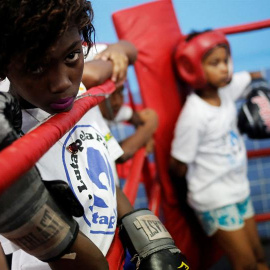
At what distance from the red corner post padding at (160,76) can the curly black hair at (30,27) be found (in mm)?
1115

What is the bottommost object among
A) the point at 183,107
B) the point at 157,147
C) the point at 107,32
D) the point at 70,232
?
the point at 157,147

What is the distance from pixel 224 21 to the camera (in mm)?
2484

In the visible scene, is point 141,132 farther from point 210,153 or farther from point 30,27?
point 30,27

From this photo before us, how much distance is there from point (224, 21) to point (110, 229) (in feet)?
6.89

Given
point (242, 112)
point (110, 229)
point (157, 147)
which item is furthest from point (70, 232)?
point (242, 112)

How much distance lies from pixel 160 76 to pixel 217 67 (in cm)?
23

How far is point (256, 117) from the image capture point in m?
1.62

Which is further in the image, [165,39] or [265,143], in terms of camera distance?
[265,143]

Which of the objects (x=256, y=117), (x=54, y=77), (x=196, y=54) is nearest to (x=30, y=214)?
(x=54, y=77)

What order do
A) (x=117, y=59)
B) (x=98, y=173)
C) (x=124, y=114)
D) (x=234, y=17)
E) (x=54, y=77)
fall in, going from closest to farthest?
(x=54, y=77) < (x=98, y=173) < (x=117, y=59) < (x=124, y=114) < (x=234, y=17)

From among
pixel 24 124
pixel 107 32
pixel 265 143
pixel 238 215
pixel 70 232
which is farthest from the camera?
pixel 107 32

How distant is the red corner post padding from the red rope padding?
3.44 feet

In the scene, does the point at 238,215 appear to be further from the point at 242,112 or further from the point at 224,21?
the point at 224,21

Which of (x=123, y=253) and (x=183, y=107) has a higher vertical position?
(x=123, y=253)
